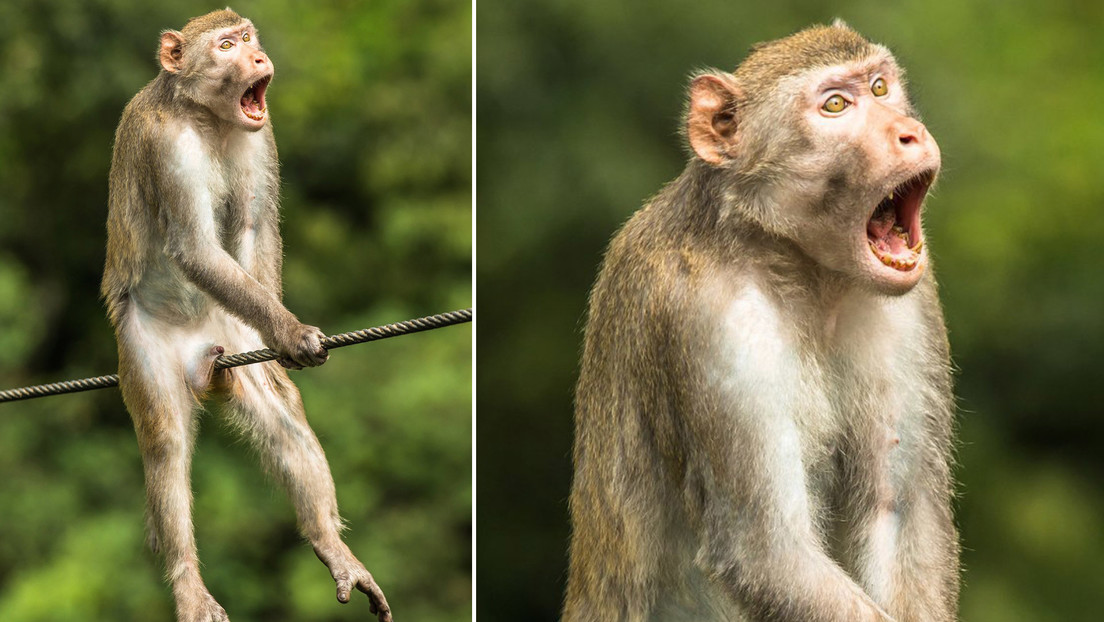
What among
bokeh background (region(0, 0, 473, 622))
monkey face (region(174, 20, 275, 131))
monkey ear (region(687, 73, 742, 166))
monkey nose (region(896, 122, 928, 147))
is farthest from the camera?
bokeh background (region(0, 0, 473, 622))

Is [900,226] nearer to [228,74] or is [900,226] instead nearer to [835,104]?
[835,104]

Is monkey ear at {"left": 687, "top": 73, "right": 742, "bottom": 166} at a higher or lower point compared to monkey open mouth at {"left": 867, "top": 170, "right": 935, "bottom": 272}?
higher

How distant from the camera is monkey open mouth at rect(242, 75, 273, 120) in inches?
153

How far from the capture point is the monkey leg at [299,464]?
3.78m

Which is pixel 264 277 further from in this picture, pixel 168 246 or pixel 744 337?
pixel 744 337

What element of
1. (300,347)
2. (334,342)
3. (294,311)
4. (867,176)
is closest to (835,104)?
(867,176)

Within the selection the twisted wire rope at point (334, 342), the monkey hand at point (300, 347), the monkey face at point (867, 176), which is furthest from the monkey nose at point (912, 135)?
the monkey hand at point (300, 347)

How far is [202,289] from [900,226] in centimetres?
185

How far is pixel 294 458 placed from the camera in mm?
3861

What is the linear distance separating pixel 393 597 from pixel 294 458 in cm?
797

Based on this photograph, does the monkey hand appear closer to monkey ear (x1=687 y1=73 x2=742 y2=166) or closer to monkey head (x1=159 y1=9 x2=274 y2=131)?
monkey head (x1=159 y1=9 x2=274 y2=131)

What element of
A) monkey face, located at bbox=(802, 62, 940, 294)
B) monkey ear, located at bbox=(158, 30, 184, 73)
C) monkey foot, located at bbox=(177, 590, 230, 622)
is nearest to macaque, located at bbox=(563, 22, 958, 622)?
monkey face, located at bbox=(802, 62, 940, 294)

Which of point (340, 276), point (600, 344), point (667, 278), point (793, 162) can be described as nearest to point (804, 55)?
point (793, 162)

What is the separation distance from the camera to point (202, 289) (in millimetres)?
3840
